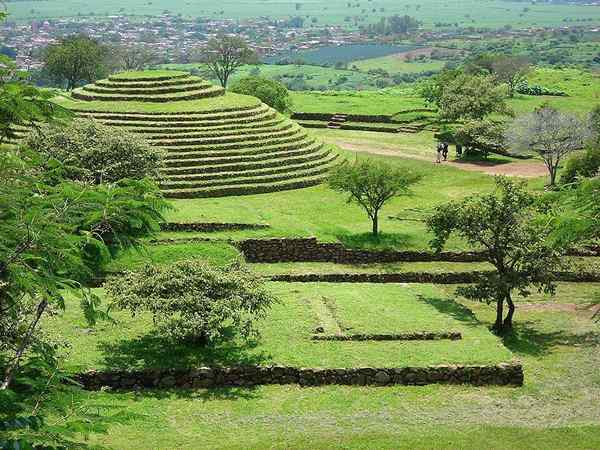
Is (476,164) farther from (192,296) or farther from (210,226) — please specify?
(192,296)

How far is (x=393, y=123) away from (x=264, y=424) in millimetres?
40342

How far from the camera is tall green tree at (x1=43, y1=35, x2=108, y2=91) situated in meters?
65.8

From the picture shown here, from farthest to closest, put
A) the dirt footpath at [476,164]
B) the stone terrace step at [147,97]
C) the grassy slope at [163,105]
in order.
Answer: the dirt footpath at [476,164] → the stone terrace step at [147,97] → the grassy slope at [163,105]

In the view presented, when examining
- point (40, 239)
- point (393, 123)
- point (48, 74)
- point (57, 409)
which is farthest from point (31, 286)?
point (48, 74)

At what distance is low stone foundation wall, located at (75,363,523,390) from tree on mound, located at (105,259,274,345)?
89 cm

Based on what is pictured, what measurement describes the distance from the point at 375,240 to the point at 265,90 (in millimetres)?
24365

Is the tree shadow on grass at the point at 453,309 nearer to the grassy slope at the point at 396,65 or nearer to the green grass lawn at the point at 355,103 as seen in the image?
the green grass lawn at the point at 355,103

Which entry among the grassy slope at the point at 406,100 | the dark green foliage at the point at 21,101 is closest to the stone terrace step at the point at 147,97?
the grassy slope at the point at 406,100

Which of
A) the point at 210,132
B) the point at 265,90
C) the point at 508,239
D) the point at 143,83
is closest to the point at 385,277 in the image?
the point at 508,239

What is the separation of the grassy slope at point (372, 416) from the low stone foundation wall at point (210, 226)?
10.9 meters

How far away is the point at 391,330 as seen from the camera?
812 inches

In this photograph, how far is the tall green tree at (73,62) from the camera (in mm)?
65812

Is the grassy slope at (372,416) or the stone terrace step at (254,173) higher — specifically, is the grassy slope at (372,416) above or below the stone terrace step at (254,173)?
below

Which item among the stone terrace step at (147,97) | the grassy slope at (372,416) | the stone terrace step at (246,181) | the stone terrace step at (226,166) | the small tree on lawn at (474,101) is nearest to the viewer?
the grassy slope at (372,416)
